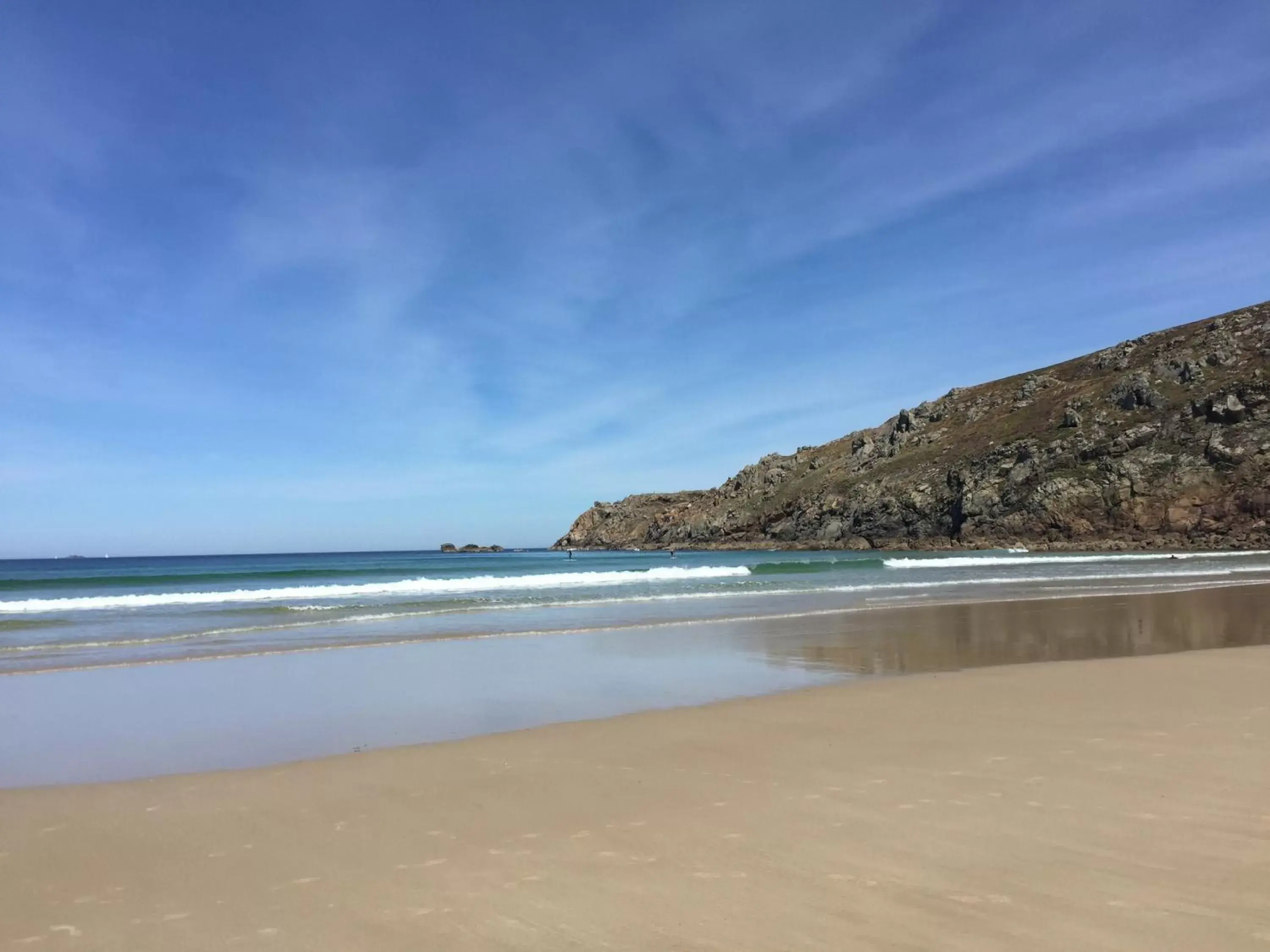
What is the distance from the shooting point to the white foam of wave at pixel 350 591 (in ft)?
86.2

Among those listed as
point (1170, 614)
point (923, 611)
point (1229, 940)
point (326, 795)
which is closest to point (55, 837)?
point (326, 795)

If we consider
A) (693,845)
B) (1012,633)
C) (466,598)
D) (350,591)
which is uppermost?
(350,591)

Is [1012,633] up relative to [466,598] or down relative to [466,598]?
down

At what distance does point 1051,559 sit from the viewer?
50.6 metres

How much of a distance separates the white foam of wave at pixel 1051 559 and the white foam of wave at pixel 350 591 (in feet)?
47.4

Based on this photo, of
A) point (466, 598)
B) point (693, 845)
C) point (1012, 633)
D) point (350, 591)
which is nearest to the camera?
point (693, 845)

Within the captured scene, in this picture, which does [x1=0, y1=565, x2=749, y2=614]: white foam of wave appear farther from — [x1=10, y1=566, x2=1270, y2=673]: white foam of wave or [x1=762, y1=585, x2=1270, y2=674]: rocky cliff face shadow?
[x1=762, y1=585, x2=1270, y2=674]: rocky cliff face shadow

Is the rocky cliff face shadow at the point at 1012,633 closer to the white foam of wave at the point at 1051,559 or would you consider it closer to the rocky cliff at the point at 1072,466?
the white foam of wave at the point at 1051,559

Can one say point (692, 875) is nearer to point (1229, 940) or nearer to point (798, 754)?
point (1229, 940)

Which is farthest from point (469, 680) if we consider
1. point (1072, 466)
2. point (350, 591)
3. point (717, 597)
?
point (1072, 466)

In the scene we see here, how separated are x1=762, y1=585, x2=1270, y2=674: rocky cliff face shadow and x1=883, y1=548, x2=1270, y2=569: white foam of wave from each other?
84.1 feet

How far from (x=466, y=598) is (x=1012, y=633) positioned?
16547 mm

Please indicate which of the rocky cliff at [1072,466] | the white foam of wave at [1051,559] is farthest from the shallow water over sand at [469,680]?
the rocky cliff at [1072,466]

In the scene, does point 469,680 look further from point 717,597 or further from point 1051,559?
point 1051,559
